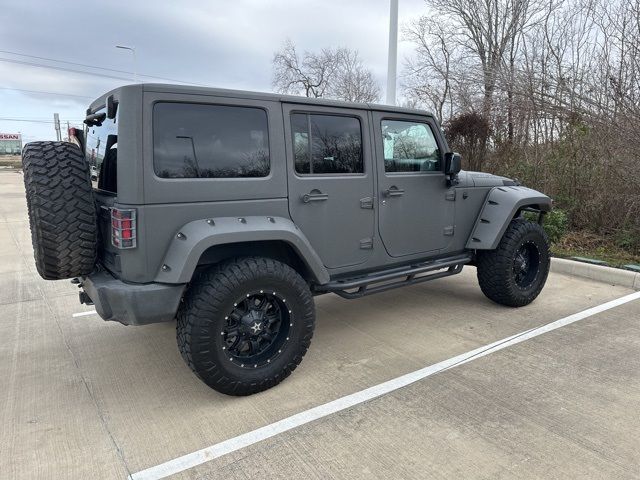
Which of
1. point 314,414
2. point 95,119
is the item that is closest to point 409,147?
point 314,414

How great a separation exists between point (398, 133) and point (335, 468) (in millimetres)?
2673

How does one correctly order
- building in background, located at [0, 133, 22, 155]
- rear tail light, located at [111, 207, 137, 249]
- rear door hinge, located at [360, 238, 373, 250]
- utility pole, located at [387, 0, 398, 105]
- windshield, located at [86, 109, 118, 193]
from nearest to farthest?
1. rear tail light, located at [111, 207, 137, 249]
2. windshield, located at [86, 109, 118, 193]
3. rear door hinge, located at [360, 238, 373, 250]
4. utility pole, located at [387, 0, 398, 105]
5. building in background, located at [0, 133, 22, 155]

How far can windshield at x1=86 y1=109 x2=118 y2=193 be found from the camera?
2.71 m

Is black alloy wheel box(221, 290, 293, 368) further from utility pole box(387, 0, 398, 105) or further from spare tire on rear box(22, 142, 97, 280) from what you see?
utility pole box(387, 0, 398, 105)

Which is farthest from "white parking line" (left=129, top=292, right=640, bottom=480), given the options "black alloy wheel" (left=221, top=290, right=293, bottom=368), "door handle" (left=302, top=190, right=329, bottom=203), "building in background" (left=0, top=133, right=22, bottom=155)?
"building in background" (left=0, top=133, right=22, bottom=155)

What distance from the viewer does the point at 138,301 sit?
2512 millimetres

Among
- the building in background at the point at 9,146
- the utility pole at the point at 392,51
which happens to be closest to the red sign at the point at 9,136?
the building in background at the point at 9,146

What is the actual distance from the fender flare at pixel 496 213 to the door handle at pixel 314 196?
1.80 m

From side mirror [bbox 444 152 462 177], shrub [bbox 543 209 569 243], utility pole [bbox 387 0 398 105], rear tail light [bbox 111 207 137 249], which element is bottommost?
shrub [bbox 543 209 569 243]

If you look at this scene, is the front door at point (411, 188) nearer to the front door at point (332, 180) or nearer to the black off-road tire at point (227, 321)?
the front door at point (332, 180)

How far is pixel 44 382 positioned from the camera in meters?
3.09

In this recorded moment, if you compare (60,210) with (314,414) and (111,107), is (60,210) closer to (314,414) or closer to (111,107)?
(111,107)

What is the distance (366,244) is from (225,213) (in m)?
1.24

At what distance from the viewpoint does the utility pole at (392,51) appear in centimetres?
824
